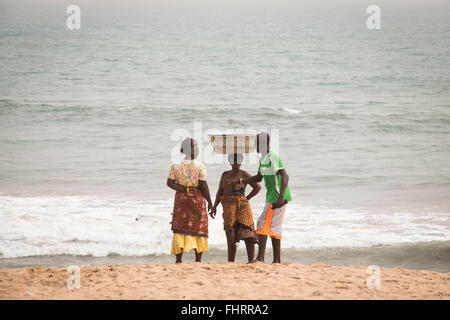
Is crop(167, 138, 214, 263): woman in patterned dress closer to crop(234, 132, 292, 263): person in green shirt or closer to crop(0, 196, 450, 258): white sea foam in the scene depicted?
crop(234, 132, 292, 263): person in green shirt

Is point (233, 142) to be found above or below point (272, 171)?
above

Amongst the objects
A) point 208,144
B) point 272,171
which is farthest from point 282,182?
point 208,144

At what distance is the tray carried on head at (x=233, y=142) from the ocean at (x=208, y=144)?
225 centimetres

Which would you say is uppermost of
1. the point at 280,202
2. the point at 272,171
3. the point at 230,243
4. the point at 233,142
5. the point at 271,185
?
the point at 233,142

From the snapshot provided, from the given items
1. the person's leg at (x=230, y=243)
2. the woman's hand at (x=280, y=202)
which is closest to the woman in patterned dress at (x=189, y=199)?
the person's leg at (x=230, y=243)

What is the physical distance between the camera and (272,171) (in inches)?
211

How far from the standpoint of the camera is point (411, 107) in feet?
83.1

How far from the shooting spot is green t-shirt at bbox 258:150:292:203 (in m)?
5.32

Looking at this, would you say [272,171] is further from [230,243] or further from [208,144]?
[208,144]

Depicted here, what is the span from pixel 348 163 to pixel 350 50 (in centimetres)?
3813

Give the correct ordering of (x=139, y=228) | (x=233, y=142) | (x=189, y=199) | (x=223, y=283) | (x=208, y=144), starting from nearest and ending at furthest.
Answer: (x=223, y=283) → (x=233, y=142) → (x=189, y=199) → (x=139, y=228) → (x=208, y=144)

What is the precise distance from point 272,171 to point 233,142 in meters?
0.48

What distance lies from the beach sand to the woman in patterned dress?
0.29m

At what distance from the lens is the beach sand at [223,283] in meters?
4.43
